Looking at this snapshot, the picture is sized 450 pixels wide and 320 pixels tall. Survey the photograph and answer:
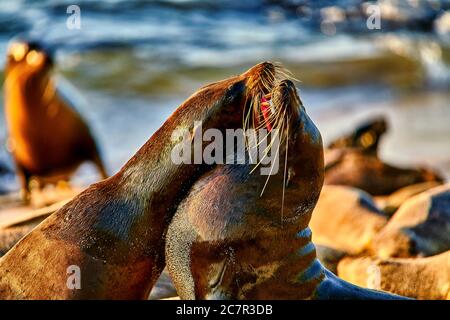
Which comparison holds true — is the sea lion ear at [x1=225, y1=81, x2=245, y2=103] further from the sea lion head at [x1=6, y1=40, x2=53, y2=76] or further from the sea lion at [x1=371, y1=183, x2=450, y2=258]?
the sea lion head at [x1=6, y1=40, x2=53, y2=76]

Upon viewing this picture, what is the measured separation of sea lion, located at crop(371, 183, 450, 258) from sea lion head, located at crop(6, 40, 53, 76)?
210 inches

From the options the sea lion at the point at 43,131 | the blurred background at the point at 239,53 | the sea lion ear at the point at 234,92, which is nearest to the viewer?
the sea lion ear at the point at 234,92

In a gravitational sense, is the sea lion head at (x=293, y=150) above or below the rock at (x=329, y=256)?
above

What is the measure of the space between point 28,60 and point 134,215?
22.7 ft

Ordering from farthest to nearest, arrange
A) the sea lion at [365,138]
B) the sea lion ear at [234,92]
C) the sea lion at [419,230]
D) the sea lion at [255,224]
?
the sea lion at [365,138]
the sea lion at [419,230]
the sea lion ear at [234,92]
the sea lion at [255,224]

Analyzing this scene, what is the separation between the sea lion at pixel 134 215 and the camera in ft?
11.9

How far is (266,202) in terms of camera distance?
3.55 metres

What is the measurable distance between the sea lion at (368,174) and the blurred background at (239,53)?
3.75m

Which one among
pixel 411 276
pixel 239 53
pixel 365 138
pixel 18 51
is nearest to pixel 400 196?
pixel 365 138

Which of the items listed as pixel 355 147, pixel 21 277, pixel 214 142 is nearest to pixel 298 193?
pixel 214 142

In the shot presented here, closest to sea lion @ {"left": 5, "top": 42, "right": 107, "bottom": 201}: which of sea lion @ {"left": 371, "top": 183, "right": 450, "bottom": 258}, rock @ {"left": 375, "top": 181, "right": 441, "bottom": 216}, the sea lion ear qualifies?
rock @ {"left": 375, "top": 181, "right": 441, "bottom": 216}

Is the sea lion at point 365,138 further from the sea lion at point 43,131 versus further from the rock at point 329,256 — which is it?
the rock at point 329,256

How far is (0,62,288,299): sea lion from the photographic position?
143 inches

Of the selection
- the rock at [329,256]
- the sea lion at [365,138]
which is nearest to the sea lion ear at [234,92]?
the rock at [329,256]
